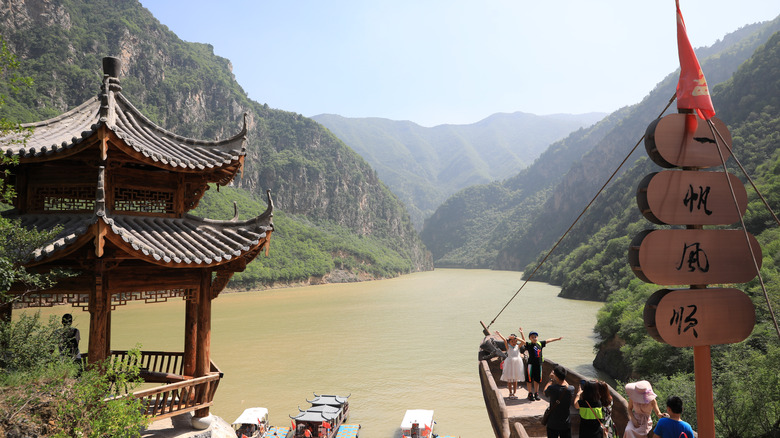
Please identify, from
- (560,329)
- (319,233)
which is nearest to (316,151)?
(319,233)

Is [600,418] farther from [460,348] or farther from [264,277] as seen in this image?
[264,277]

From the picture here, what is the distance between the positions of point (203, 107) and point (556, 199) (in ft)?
260

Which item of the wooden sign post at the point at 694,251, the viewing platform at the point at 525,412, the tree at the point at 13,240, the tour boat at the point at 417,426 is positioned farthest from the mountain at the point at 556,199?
the tree at the point at 13,240

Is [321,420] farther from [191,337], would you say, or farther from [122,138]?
[122,138]

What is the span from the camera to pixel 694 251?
4594 millimetres

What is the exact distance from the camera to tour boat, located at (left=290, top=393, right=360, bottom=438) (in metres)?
10.5

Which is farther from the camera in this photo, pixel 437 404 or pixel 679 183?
pixel 437 404

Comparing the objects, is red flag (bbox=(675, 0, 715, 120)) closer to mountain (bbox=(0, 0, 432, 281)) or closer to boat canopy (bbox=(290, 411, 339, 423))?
boat canopy (bbox=(290, 411, 339, 423))

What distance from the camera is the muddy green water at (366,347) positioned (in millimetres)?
15078

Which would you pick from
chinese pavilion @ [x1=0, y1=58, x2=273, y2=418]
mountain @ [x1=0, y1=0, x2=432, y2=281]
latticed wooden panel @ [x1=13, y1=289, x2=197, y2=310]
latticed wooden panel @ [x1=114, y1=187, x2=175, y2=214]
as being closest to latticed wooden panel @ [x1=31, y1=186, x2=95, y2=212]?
chinese pavilion @ [x1=0, y1=58, x2=273, y2=418]

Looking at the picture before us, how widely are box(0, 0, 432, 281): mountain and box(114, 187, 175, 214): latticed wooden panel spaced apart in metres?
52.6

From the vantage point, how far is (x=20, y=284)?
18.1ft

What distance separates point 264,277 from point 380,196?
67.9m

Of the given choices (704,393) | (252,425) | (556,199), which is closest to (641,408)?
(704,393)
